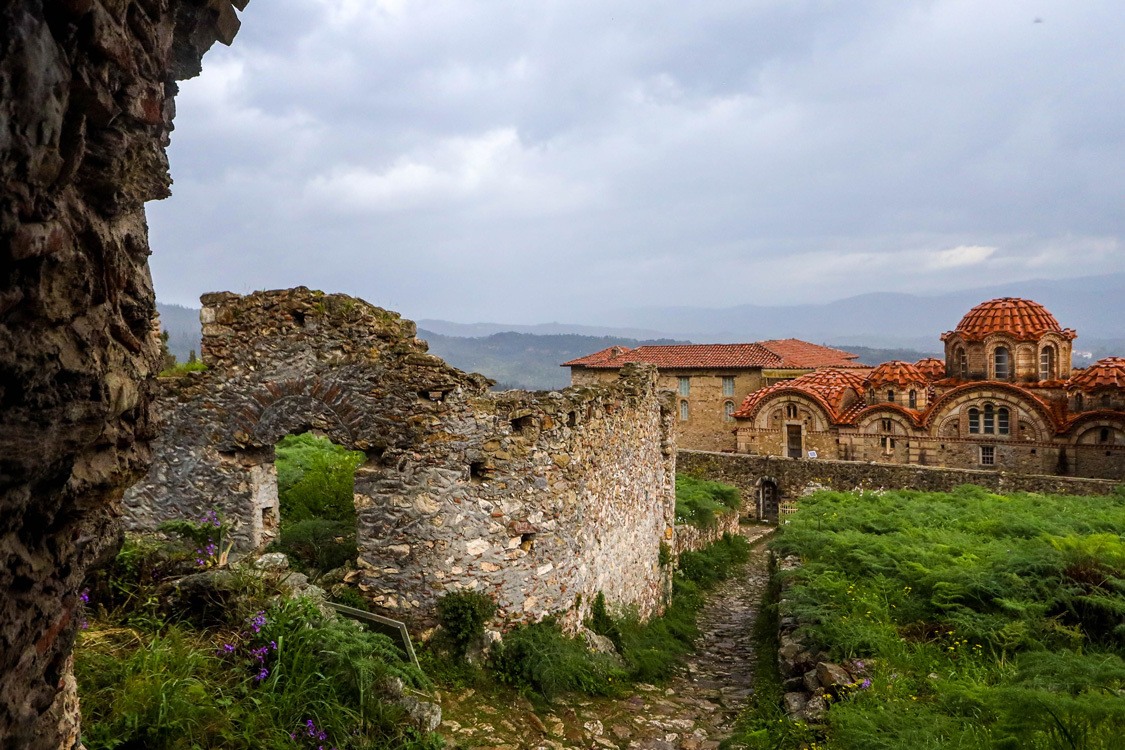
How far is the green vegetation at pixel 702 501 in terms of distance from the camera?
56.2ft

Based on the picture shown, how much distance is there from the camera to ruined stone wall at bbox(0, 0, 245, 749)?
5.75ft

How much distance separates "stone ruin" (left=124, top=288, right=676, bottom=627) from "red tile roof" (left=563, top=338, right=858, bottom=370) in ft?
106

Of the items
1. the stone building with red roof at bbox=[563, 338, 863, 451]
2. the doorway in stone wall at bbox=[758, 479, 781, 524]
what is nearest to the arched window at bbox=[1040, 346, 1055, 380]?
the doorway in stone wall at bbox=[758, 479, 781, 524]

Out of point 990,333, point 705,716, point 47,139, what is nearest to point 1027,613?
point 705,716

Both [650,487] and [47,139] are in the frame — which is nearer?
[47,139]

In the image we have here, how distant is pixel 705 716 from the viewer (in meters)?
7.91

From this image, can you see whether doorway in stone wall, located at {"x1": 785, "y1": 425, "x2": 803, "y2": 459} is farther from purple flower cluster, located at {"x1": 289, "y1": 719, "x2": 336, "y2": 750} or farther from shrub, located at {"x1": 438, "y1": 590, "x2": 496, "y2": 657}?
purple flower cluster, located at {"x1": 289, "y1": 719, "x2": 336, "y2": 750}

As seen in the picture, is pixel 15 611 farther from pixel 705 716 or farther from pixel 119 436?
pixel 705 716

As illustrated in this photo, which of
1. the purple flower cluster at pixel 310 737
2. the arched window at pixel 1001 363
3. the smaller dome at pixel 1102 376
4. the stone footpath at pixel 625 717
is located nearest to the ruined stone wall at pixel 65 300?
the purple flower cluster at pixel 310 737

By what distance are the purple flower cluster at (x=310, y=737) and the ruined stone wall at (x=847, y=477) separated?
787 inches

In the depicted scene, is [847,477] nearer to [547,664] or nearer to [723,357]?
[723,357]

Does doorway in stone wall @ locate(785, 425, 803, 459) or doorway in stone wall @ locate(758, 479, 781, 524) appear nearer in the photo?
doorway in stone wall @ locate(758, 479, 781, 524)

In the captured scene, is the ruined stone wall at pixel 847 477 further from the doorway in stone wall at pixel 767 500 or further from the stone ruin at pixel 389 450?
the stone ruin at pixel 389 450

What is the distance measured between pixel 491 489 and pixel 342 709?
2.84 m
